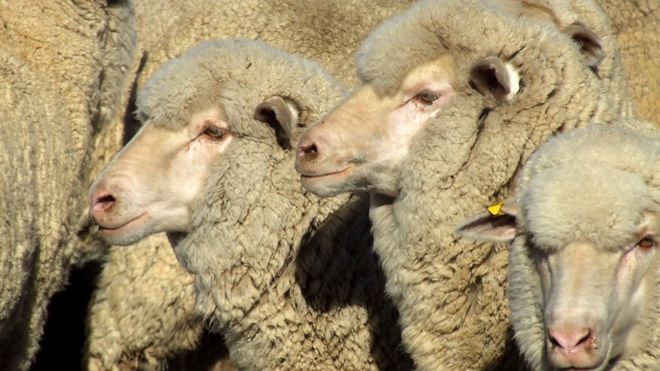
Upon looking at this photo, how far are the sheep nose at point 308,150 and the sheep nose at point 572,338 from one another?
1174 millimetres

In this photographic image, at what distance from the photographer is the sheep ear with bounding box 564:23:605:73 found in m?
5.54

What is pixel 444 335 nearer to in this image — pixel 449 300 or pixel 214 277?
pixel 449 300

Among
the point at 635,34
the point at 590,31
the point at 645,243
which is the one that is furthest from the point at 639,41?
the point at 645,243

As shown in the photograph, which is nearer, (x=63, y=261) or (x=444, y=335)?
(x=444, y=335)

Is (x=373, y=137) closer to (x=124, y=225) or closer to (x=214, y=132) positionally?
(x=214, y=132)

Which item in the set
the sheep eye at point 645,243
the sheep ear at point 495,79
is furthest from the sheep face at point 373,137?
the sheep eye at point 645,243

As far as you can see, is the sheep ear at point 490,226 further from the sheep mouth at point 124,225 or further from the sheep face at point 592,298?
the sheep mouth at point 124,225

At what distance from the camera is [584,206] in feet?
13.7

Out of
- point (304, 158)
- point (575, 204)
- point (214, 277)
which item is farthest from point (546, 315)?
point (214, 277)

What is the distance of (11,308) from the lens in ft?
19.2

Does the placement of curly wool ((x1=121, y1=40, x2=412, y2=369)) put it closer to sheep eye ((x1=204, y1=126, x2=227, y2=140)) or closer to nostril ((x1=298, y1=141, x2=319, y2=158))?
sheep eye ((x1=204, y1=126, x2=227, y2=140))

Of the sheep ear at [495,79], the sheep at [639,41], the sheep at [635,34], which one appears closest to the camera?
the sheep ear at [495,79]

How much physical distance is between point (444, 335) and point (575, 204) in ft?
2.98

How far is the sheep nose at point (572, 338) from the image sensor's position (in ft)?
13.2
